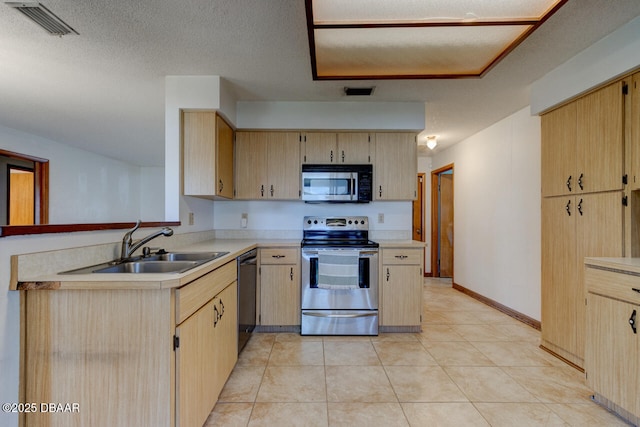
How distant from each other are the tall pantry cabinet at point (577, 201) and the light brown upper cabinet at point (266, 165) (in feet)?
7.52

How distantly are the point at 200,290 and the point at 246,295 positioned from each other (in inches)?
43.3

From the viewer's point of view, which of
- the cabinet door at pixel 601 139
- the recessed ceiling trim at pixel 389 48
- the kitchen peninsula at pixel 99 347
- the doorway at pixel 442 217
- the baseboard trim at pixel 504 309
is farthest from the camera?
the doorway at pixel 442 217

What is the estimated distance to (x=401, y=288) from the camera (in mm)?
3012

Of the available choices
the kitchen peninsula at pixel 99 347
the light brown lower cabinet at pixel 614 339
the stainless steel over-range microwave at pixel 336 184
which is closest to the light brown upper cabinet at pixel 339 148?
the stainless steel over-range microwave at pixel 336 184

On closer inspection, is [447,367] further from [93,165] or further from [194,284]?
[93,165]

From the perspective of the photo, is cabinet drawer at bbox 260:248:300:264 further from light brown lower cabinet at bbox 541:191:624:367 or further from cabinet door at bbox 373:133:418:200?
light brown lower cabinet at bbox 541:191:624:367

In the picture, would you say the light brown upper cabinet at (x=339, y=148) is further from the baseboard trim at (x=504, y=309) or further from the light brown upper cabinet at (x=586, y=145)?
the baseboard trim at (x=504, y=309)

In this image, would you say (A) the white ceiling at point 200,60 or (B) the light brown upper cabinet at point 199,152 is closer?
(A) the white ceiling at point 200,60

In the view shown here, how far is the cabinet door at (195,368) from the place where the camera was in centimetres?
129

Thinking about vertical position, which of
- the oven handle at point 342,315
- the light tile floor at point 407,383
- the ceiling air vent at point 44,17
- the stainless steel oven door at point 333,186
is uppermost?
the ceiling air vent at point 44,17

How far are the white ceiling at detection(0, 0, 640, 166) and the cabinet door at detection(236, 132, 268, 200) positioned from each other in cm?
42

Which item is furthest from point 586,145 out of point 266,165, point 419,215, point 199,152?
point 419,215

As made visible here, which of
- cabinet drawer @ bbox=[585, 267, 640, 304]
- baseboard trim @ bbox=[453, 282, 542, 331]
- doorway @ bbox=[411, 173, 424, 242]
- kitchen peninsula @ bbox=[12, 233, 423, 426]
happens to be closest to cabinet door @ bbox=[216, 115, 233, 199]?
kitchen peninsula @ bbox=[12, 233, 423, 426]

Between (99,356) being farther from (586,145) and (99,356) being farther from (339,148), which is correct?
(586,145)
